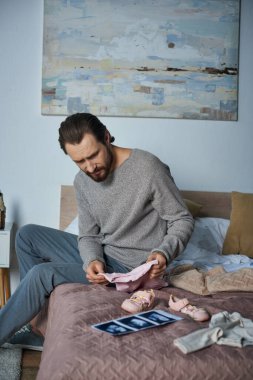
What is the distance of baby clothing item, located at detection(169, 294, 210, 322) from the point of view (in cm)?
158

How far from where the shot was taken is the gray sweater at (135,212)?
1984mm

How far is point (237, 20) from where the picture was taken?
3303 mm

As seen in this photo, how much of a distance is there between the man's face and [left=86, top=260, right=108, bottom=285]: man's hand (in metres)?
0.35

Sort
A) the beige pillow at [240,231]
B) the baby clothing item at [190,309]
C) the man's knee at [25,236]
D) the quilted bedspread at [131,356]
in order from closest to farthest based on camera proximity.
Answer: the quilted bedspread at [131,356] → the baby clothing item at [190,309] → the man's knee at [25,236] → the beige pillow at [240,231]

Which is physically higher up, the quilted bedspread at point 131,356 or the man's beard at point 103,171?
the man's beard at point 103,171

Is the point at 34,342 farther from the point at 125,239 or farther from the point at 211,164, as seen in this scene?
the point at 211,164

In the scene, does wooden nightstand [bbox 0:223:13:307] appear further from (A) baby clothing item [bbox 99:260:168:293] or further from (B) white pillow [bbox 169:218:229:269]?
(A) baby clothing item [bbox 99:260:168:293]

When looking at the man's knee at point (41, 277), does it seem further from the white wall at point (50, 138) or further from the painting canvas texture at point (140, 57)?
the painting canvas texture at point (140, 57)

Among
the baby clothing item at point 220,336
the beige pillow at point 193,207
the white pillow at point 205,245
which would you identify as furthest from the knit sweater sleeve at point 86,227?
the beige pillow at point 193,207

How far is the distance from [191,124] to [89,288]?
1.78 m

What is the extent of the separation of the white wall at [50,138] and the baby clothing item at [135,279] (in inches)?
60.2

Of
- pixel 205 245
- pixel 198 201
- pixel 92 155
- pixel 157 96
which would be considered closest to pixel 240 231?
pixel 205 245

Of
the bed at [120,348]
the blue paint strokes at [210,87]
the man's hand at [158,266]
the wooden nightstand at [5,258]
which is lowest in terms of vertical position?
the wooden nightstand at [5,258]

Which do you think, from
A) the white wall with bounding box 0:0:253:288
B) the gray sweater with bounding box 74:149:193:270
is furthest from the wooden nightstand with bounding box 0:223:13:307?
the gray sweater with bounding box 74:149:193:270
